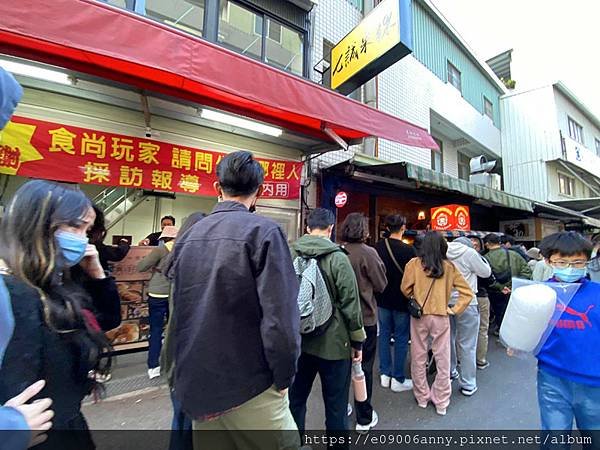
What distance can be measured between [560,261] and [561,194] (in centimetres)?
1720

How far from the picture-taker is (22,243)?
1.15 m

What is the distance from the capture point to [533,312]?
172 cm

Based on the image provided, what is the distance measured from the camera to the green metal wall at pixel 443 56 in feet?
32.8

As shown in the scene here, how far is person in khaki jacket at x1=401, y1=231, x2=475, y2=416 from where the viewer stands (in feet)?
10.5

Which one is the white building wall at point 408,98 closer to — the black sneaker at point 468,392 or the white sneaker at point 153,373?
the black sneaker at point 468,392

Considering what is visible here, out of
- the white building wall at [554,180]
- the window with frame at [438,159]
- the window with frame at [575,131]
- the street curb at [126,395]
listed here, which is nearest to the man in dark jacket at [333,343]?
the street curb at [126,395]

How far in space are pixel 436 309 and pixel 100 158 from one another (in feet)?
15.3

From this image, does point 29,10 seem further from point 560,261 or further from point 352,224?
point 560,261

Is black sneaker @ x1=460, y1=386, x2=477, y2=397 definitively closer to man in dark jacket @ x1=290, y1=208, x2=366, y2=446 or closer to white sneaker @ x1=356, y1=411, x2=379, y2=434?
white sneaker @ x1=356, y1=411, x2=379, y2=434

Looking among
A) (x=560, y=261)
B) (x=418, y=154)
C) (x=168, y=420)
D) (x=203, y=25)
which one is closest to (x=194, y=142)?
(x=203, y=25)

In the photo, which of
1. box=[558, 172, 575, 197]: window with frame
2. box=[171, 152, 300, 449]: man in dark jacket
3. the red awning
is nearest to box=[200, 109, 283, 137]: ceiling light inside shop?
the red awning

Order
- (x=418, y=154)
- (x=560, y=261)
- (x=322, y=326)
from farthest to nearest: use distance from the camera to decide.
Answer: (x=418, y=154) → (x=322, y=326) → (x=560, y=261)

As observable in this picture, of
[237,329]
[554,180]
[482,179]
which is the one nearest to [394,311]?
[237,329]

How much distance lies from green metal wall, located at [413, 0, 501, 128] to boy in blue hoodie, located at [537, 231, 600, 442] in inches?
394
